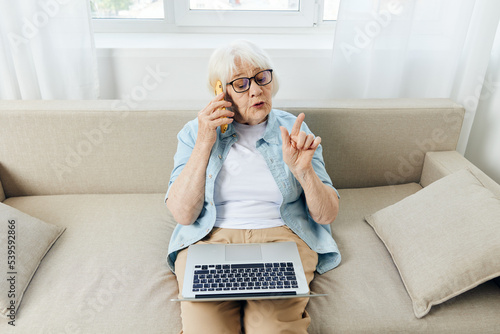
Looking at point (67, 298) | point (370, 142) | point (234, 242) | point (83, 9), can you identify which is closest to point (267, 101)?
point (234, 242)

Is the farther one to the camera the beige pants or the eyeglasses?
the eyeglasses

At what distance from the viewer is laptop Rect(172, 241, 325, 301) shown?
1.11 metres

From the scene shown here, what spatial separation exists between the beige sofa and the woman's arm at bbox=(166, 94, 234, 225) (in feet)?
0.74

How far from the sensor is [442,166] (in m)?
1.62

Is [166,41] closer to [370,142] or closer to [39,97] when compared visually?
[39,97]

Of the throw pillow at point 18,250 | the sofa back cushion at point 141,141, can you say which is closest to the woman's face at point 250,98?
the sofa back cushion at point 141,141

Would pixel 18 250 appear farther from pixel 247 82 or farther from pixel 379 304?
pixel 379 304

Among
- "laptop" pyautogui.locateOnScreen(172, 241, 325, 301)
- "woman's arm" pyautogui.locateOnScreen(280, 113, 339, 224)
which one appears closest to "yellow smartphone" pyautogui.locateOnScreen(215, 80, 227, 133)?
"woman's arm" pyautogui.locateOnScreen(280, 113, 339, 224)

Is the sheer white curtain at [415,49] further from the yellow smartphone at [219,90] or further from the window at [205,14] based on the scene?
the yellow smartphone at [219,90]

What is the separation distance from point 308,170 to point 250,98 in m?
0.31

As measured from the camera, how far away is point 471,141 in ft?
6.57

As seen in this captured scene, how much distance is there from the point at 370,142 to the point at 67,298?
1.32m

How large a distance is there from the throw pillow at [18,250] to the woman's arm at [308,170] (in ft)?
2.98

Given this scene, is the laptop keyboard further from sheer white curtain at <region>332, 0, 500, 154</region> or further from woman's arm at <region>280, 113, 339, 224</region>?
sheer white curtain at <region>332, 0, 500, 154</region>
